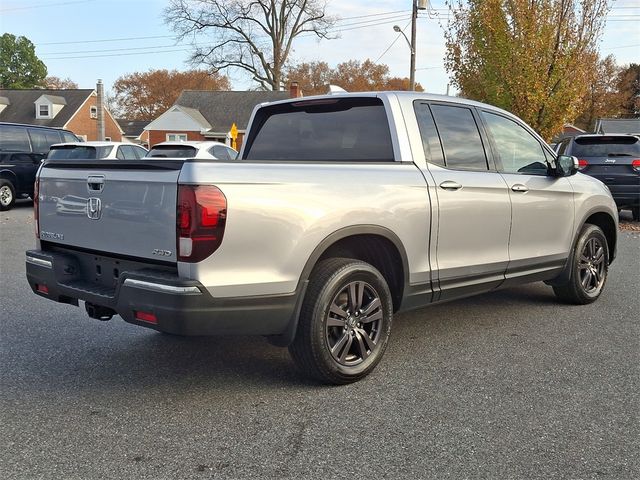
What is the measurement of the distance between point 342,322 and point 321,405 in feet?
1.71

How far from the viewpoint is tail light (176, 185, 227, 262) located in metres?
2.99

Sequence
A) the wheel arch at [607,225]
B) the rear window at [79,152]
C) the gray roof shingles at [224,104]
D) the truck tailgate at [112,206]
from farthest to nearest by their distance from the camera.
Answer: the gray roof shingles at [224,104] → the rear window at [79,152] → the wheel arch at [607,225] → the truck tailgate at [112,206]

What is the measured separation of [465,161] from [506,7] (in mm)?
13553

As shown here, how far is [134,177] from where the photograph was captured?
328cm

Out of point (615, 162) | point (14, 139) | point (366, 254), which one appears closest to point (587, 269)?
point (366, 254)

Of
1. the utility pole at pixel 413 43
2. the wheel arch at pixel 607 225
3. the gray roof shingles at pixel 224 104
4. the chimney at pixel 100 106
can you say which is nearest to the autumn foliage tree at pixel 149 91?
the gray roof shingles at pixel 224 104

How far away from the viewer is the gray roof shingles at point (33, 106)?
47.8 m

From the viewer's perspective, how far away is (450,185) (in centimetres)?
418

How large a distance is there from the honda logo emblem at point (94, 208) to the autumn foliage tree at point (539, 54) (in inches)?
573

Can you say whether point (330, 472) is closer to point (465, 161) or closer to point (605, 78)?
point (465, 161)

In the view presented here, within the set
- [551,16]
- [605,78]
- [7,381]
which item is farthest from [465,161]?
[605,78]

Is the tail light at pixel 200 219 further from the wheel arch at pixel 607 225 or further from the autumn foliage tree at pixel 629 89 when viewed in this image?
the autumn foliage tree at pixel 629 89

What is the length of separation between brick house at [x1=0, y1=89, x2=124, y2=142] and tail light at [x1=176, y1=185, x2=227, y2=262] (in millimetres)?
48639

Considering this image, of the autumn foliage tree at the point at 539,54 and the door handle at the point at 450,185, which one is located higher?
the autumn foliage tree at the point at 539,54
